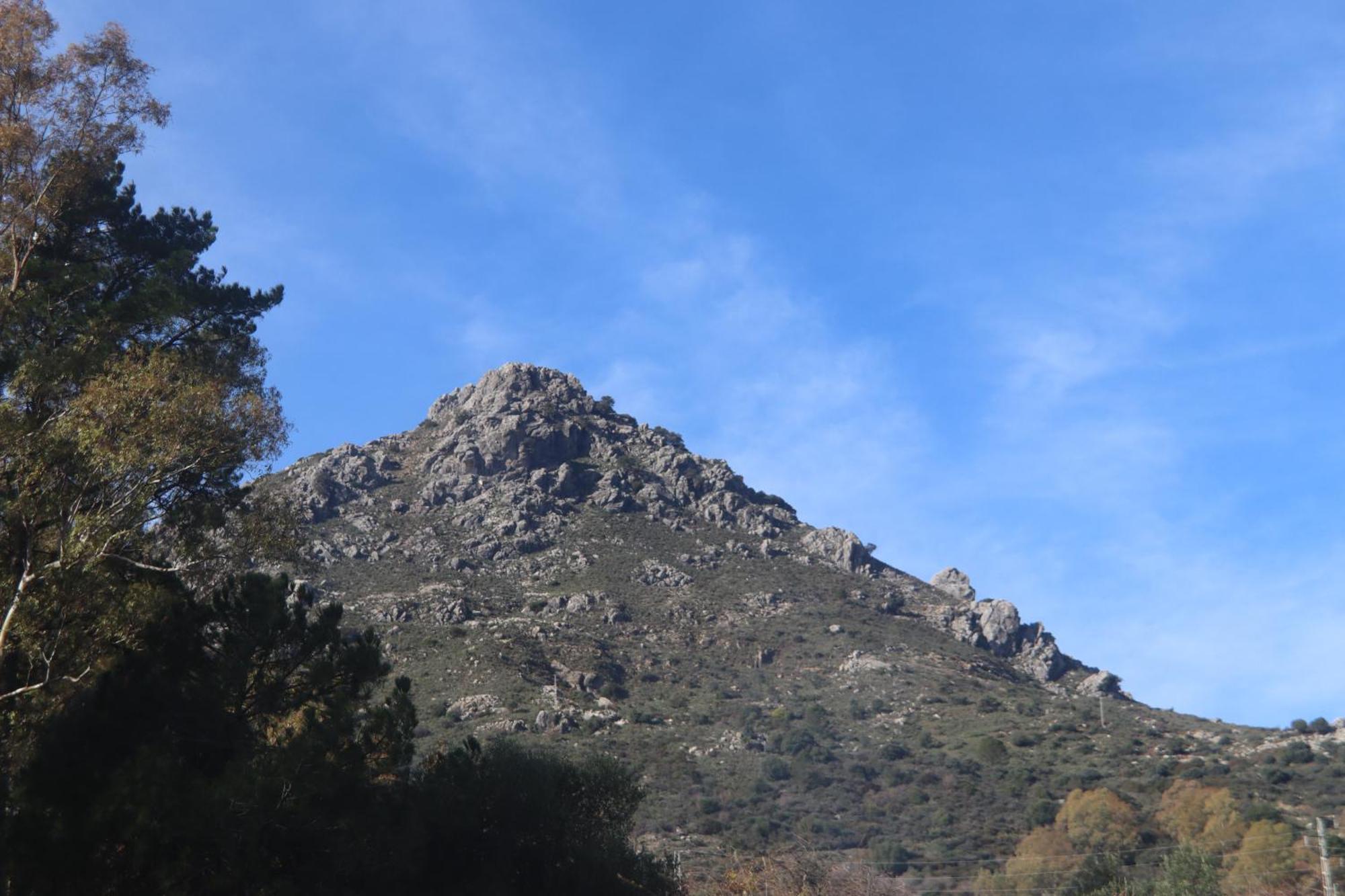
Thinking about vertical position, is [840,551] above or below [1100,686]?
above

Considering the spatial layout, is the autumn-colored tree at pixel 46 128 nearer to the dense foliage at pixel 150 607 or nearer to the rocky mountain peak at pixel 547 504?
the dense foliage at pixel 150 607

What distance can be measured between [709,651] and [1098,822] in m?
30.9

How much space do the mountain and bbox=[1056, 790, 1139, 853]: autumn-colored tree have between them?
1898 millimetres

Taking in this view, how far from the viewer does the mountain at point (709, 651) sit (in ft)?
178

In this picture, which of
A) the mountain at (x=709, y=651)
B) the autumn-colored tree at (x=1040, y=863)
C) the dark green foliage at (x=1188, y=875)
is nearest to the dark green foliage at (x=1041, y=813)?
the mountain at (x=709, y=651)

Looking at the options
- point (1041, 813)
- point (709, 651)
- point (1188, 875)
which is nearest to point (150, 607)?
point (1188, 875)

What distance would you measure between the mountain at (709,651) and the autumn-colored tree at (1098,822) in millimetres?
1898

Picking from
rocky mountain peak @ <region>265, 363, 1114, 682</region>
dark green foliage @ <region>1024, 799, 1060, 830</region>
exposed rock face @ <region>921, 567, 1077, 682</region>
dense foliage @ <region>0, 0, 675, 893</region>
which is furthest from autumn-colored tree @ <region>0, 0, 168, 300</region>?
exposed rock face @ <region>921, 567, 1077, 682</region>

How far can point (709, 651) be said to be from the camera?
74.6 m

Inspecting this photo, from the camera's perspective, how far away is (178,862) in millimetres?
14977

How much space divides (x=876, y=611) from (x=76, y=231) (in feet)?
239

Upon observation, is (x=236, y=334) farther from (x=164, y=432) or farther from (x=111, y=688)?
(x=111, y=688)

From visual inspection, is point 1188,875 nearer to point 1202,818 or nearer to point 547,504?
point 1202,818

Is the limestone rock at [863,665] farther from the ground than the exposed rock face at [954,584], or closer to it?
closer to it
